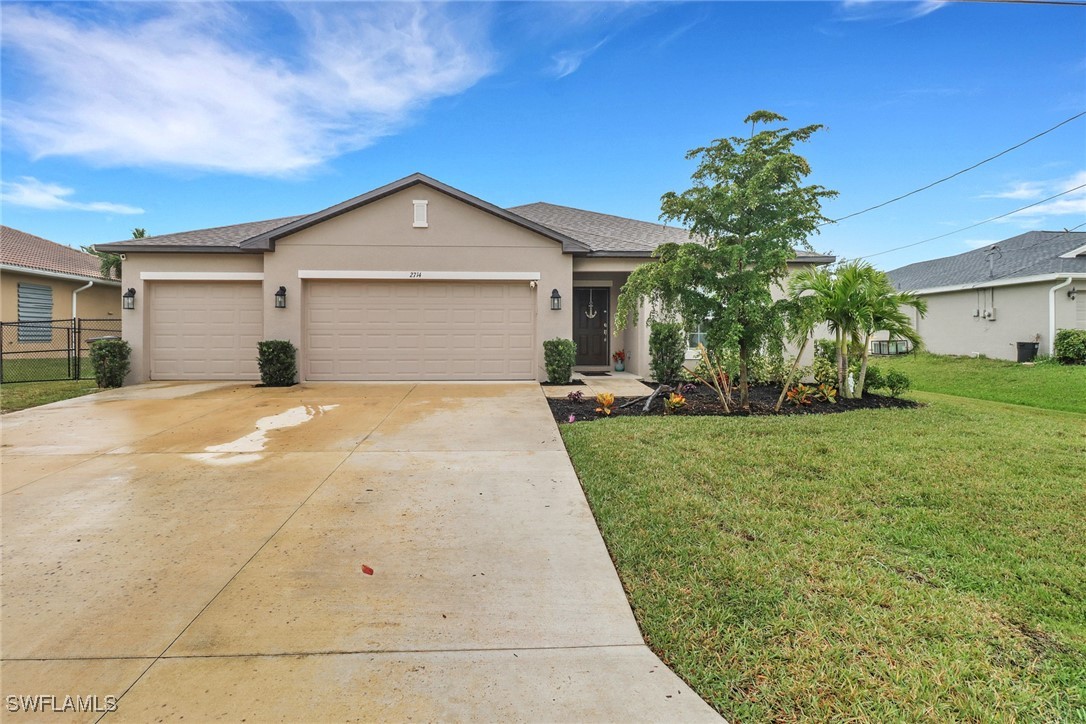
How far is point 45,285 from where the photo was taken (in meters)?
15.5

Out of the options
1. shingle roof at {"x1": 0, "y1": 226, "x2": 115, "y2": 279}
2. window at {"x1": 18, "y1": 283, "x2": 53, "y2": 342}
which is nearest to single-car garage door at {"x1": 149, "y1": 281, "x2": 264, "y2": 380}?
window at {"x1": 18, "y1": 283, "x2": 53, "y2": 342}

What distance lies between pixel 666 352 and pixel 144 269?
12.0 metres

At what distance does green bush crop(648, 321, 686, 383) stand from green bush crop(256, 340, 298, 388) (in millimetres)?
7992

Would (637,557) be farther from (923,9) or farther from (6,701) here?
(923,9)

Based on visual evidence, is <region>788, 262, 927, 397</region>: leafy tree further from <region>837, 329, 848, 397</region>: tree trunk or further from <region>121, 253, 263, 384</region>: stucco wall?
<region>121, 253, 263, 384</region>: stucco wall

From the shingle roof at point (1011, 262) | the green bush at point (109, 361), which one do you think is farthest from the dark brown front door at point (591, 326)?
the shingle roof at point (1011, 262)

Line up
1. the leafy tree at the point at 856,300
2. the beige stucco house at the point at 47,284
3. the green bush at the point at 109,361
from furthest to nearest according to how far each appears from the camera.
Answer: the beige stucco house at the point at 47,284 → the green bush at the point at 109,361 → the leafy tree at the point at 856,300

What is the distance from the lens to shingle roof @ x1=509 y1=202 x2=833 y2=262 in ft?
37.3

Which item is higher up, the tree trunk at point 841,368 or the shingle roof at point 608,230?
the shingle roof at point 608,230

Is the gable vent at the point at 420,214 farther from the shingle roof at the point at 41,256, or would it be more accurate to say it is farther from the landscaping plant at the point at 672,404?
the shingle roof at the point at 41,256

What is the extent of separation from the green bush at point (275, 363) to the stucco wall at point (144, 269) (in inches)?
84.8

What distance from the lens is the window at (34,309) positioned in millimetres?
14689

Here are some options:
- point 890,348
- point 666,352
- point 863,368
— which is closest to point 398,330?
point 666,352

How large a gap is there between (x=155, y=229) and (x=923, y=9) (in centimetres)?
2777
